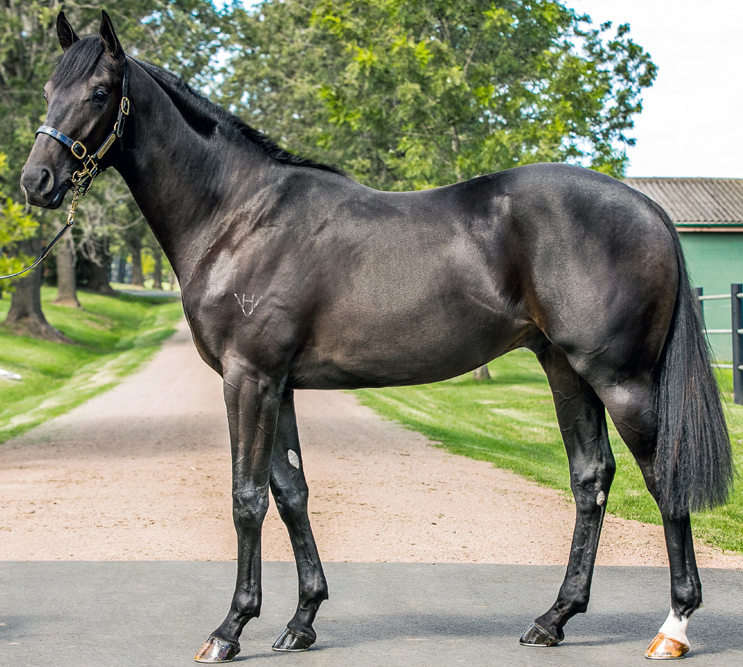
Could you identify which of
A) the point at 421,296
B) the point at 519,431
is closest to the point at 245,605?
the point at 421,296

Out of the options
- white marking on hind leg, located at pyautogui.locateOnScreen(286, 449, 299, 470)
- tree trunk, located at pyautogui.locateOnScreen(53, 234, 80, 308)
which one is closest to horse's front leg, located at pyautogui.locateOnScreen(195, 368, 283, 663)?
white marking on hind leg, located at pyautogui.locateOnScreen(286, 449, 299, 470)

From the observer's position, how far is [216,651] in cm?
362

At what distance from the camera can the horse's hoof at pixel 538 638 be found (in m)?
3.83

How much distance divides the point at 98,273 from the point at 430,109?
32538 millimetres

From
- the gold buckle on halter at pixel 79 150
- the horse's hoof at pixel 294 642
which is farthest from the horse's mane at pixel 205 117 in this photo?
the horse's hoof at pixel 294 642

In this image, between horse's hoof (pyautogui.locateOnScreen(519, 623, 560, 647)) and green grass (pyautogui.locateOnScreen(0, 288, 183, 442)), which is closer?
horse's hoof (pyautogui.locateOnScreen(519, 623, 560, 647))

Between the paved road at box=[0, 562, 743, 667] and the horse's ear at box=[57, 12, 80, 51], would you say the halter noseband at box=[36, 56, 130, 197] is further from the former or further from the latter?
the paved road at box=[0, 562, 743, 667]

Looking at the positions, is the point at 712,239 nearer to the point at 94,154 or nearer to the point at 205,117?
the point at 205,117

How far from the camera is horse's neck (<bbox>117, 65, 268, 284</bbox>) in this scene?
Result: 3.91m

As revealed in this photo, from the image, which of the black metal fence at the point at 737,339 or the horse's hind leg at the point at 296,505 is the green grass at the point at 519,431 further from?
the horse's hind leg at the point at 296,505

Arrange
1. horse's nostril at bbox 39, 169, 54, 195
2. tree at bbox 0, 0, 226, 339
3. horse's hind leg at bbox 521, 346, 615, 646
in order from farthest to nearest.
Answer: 1. tree at bbox 0, 0, 226, 339
2. horse's hind leg at bbox 521, 346, 615, 646
3. horse's nostril at bbox 39, 169, 54, 195

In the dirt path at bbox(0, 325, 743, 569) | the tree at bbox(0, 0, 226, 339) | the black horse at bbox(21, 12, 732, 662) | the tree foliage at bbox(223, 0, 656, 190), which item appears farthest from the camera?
the tree at bbox(0, 0, 226, 339)

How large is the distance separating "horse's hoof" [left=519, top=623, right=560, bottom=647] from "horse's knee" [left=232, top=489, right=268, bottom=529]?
132cm

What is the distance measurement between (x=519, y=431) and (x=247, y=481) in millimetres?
8872
